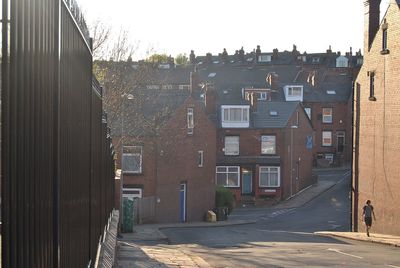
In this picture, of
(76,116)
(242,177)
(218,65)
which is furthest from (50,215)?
(218,65)

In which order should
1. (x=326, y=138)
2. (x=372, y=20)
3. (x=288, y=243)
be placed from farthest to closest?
1. (x=326, y=138)
2. (x=372, y=20)
3. (x=288, y=243)

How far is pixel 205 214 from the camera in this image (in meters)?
46.4

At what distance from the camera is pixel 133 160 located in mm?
41688

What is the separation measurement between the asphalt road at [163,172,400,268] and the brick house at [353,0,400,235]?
10.7 feet

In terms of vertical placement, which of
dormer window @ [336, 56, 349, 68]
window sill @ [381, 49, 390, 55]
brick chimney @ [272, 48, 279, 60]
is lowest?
window sill @ [381, 49, 390, 55]

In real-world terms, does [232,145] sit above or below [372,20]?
below

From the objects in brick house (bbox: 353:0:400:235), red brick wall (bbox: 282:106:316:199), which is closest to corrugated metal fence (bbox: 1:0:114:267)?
brick house (bbox: 353:0:400:235)

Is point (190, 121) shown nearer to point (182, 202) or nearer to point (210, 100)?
point (182, 202)

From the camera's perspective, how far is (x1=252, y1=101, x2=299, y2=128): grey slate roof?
188 feet

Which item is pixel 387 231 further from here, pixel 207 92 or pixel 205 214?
pixel 207 92

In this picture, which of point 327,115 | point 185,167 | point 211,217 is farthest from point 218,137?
point 327,115

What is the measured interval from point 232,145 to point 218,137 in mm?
1403

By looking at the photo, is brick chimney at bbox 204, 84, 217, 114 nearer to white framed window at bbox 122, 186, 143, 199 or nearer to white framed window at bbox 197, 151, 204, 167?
white framed window at bbox 197, 151, 204, 167

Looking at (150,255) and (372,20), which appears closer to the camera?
(150,255)
